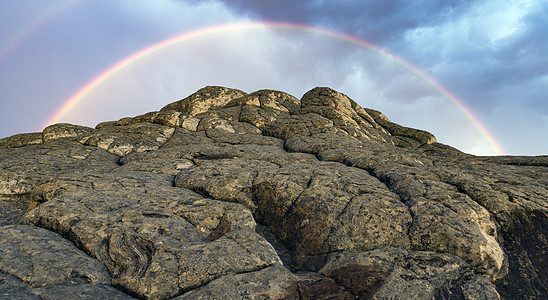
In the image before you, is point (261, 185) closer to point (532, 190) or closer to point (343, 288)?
point (343, 288)

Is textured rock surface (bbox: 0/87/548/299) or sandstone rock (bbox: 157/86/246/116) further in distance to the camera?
sandstone rock (bbox: 157/86/246/116)

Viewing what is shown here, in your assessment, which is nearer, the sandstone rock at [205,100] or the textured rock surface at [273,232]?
the textured rock surface at [273,232]

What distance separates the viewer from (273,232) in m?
11.4

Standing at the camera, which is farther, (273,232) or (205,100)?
(205,100)

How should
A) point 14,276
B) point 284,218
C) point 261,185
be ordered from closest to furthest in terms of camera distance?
1. point 14,276
2. point 284,218
3. point 261,185

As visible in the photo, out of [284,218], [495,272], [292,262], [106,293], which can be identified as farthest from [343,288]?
[106,293]

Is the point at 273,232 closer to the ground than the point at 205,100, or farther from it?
closer to the ground

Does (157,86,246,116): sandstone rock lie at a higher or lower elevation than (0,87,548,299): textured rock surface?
higher

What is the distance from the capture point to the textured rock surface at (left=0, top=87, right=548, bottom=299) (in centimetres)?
726

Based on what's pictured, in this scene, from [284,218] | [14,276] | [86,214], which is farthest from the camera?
[284,218]

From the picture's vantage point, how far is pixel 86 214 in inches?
380

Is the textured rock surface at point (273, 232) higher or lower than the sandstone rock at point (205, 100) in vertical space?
lower

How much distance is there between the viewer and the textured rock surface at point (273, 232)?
7.26 meters

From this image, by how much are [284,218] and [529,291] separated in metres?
8.12
